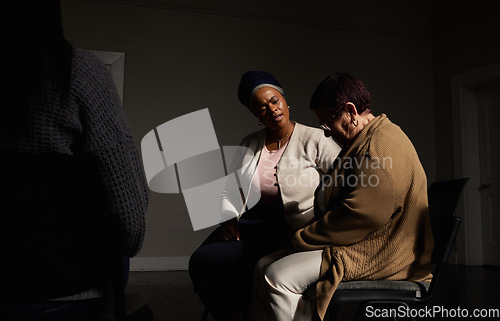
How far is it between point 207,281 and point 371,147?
0.84 meters

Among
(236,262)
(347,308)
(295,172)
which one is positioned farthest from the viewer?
(347,308)

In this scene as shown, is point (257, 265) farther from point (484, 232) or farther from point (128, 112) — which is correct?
point (484, 232)

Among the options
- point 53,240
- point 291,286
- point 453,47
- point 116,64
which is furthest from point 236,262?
point 453,47

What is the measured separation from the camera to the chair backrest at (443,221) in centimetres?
155

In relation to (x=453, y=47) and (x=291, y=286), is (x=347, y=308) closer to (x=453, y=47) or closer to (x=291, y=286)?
(x=291, y=286)

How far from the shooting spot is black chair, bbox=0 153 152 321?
83 cm

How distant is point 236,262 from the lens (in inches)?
72.2

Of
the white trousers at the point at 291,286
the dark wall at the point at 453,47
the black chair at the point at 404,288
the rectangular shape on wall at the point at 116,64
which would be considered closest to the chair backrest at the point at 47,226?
the white trousers at the point at 291,286

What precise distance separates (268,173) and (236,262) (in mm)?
414

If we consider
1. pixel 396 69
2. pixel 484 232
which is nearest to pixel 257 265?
pixel 484 232

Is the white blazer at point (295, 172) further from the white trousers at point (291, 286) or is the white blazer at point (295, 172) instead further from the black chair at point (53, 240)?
the black chair at point (53, 240)

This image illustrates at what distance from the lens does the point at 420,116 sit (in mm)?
6695

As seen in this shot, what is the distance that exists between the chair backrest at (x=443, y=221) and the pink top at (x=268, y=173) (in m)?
0.62

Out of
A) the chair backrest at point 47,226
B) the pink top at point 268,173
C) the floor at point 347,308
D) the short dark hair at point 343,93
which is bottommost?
the floor at point 347,308
